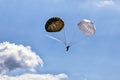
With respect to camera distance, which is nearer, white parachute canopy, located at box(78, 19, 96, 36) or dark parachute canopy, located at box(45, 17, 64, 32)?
dark parachute canopy, located at box(45, 17, 64, 32)

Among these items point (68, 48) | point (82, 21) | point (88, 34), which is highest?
point (82, 21)

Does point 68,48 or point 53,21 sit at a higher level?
point 53,21

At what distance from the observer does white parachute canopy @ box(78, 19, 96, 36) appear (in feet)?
111

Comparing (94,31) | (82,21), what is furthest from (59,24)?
(94,31)

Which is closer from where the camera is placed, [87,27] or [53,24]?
[53,24]

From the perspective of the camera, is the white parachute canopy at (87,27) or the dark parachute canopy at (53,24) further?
the white parachute canopy at (87,27)

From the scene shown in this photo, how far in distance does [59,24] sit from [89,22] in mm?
5884

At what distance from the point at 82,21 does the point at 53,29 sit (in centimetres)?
600

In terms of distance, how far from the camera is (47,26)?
33.8 metres

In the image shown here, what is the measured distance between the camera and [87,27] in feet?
111

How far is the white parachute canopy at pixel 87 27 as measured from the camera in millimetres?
33844

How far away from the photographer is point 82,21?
34.5 m

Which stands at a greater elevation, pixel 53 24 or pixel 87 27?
pixel 53 24

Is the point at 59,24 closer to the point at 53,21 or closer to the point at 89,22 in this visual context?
the point at 53,21
